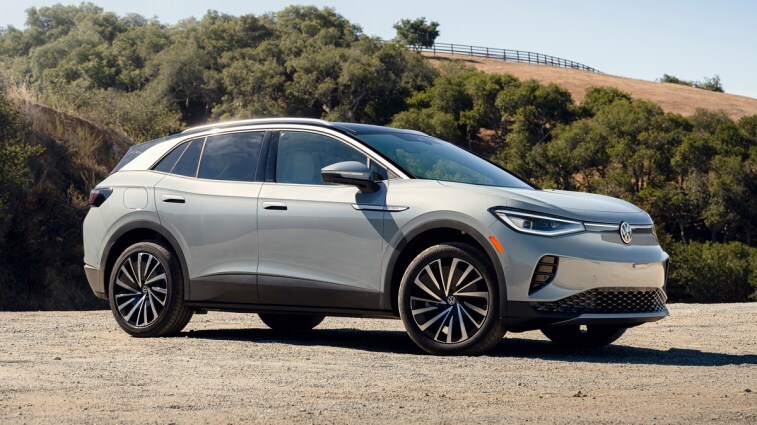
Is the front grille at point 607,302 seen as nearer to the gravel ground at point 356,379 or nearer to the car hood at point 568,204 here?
the gravel ground at point 356,379

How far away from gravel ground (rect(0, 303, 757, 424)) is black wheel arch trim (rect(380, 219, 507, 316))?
44 cm

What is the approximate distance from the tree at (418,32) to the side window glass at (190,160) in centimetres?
10603

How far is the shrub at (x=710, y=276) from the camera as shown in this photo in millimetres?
59156

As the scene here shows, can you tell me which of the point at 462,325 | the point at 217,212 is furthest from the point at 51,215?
the point at 462,325

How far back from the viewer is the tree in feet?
376

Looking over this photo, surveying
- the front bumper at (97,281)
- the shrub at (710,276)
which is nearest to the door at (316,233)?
the front bumper at (97,281)


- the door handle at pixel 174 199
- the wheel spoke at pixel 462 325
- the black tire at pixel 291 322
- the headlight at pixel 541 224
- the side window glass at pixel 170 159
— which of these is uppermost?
the side window glass at pixel 170 159

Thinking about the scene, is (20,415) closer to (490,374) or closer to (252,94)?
(490,374)

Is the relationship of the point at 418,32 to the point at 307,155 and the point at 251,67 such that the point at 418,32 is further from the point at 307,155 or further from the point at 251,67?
the point at 307,155

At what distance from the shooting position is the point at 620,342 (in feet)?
32.3

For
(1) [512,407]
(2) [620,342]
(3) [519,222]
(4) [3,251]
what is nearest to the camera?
(1) [512,407]

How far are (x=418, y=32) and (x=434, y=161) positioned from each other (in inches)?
4237

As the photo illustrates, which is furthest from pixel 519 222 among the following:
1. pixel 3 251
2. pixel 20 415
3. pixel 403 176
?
pixel 3 251

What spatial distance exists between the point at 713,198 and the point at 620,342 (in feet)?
205
